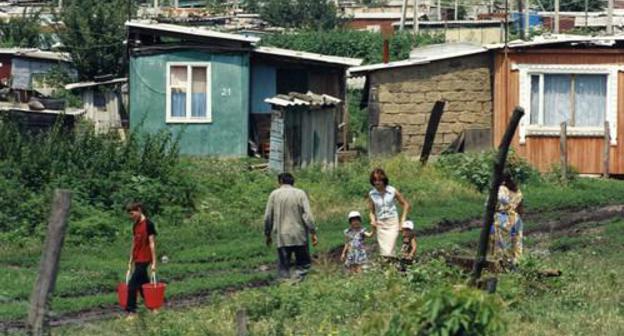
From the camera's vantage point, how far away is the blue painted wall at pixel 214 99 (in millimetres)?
32781

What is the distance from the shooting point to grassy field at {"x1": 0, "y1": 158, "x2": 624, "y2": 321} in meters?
18.5

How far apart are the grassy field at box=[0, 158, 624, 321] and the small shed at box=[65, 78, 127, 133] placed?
8.23 metres

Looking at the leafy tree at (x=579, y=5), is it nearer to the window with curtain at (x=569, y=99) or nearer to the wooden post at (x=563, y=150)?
the window with curtain at (x=569, y=99)

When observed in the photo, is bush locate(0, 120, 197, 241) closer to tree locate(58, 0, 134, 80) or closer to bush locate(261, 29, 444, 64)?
tree locate(58, 0, 134, 80)

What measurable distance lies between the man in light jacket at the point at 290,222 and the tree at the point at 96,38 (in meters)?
26.5

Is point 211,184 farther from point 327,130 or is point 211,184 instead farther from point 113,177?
point 327,130

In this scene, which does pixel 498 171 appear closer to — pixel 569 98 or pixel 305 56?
pixel 569 98

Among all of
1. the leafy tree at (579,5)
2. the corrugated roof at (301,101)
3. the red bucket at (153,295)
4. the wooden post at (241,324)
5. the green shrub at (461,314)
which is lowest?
the red bucket at (153,295)

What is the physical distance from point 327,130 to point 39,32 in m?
26.9

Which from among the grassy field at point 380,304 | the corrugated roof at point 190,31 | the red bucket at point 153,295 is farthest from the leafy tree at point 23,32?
the red bucket at point 153,295

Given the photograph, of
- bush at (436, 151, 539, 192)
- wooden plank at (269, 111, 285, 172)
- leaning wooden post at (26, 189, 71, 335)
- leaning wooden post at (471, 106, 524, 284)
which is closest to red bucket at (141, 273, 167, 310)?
leaning wooden post at (471, 106, 524, 284)

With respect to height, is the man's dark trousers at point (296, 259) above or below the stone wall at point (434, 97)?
below

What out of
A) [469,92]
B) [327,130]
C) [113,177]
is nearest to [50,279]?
[113,177]

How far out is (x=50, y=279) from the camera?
10477mm
